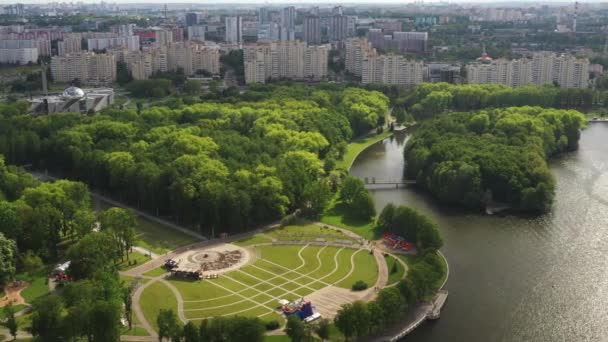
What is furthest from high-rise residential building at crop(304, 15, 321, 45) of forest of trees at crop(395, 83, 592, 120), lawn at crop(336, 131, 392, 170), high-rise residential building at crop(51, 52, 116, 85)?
lawn at crop(336, 131, 392, 170)

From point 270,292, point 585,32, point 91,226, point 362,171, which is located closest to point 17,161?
point 91,226

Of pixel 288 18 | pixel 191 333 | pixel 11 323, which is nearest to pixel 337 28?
pixel 288 18

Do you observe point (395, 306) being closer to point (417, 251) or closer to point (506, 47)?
point (417, 251)

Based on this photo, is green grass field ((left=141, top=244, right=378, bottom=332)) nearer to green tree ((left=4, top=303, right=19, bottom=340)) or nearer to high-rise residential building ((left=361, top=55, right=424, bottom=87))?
green tree ((left=4, top=303, right=19, bottom=340))

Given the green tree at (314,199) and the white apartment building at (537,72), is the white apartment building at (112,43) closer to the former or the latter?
the white apartment building at (537,72)

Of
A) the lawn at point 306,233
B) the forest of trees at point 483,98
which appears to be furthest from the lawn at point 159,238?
the forest of trees at point 483,98

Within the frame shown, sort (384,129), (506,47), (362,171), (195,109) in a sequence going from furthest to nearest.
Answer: (506,47) → (384,129) → (195,109) → (362,171)
